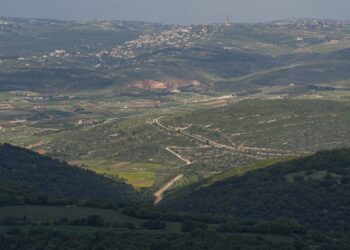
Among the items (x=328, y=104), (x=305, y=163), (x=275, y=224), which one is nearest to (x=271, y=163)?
(x=305, y=163)

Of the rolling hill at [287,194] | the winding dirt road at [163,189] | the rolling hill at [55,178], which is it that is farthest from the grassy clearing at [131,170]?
the rolling hill at [287,194]

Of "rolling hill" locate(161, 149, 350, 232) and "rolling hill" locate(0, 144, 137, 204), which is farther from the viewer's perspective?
"rolling hill" locate(0, 144, 137, 204)

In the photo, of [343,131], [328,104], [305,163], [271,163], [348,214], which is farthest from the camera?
[328,104]

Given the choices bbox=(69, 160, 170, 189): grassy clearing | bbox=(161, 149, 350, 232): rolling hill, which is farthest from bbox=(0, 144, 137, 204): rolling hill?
bbox=(69, 160, 170, 189): grassy clearing

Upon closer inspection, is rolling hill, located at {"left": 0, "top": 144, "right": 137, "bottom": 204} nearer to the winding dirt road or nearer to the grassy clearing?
the winding dirt road

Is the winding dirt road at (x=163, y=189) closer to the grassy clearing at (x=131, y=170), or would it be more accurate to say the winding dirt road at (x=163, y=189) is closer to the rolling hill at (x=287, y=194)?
the grassy clearing at (x=131, y=170)

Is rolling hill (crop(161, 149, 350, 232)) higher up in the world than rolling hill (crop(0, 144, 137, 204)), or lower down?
higher up

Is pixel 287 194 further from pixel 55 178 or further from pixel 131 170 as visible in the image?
pixel 131 170

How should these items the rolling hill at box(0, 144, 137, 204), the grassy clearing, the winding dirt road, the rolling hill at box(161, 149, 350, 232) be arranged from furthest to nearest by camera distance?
the grassy clearing < the winding dirt road < the rolling hill at box(0, 144, 137, 204) < the rolling hill at box(161, 149, 350, 232)

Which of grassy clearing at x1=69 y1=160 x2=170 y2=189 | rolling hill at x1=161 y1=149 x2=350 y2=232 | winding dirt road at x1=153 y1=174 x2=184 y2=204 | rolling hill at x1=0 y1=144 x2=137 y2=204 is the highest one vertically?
rolling hill at x1=161 y1=149 x2=350 y2=232

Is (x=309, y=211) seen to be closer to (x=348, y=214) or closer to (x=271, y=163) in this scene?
(x=348, y=214)

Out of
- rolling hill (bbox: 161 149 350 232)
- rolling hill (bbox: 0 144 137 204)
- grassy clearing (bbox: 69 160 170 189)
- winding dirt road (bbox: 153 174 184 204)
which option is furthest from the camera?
grassy clearing (bbox: 69 160 170 189)
